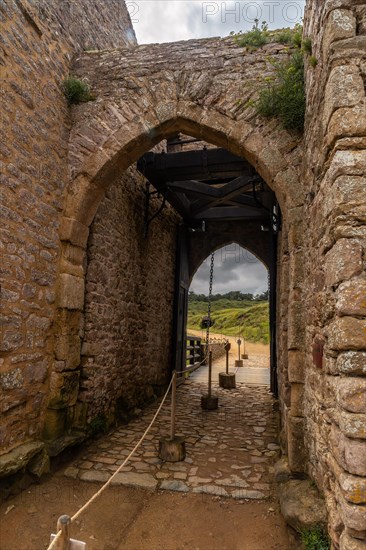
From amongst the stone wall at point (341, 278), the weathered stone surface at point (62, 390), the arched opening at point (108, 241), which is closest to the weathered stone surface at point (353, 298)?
the stone wall at point (341, 278)

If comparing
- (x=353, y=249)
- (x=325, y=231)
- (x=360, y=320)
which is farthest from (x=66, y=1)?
(x=360, y=320)

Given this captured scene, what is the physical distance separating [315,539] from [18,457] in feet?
7.92

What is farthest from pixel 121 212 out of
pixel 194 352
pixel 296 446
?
pixel 194 352

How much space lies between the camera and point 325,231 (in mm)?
2332

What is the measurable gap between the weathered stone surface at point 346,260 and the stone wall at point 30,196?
8.79 feet

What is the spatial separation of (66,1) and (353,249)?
4.74m

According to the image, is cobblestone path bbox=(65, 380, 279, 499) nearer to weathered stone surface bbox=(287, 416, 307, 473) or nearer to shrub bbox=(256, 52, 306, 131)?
weathered stone surface bbox=(287, 416, 307, 473)

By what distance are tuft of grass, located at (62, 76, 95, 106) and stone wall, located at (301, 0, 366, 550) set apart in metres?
2.65

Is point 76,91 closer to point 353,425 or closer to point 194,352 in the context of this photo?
point 353,425

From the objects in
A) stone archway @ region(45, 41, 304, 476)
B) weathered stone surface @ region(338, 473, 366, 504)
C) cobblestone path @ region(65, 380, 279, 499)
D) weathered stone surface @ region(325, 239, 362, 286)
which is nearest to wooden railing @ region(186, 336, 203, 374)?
cobblestone path @ region(65, 380, 279, 499)

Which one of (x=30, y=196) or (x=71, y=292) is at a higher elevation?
(x=30, y=196)

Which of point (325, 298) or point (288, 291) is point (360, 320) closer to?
point (325, 298)

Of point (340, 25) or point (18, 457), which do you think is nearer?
point (340, 25)

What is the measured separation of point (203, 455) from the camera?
390 centimetres
